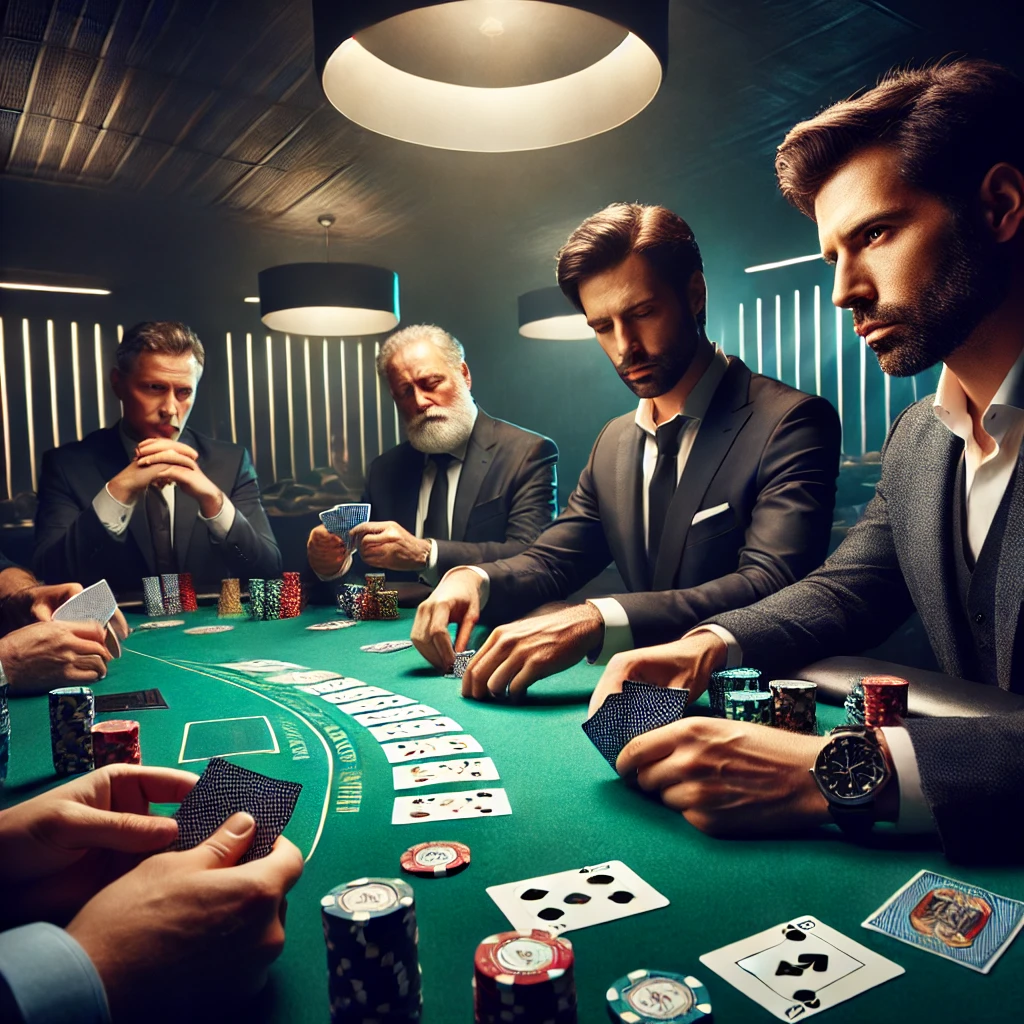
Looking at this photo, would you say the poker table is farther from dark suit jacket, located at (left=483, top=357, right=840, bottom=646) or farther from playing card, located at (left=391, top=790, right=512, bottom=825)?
dark suit jacket, located at (left=483, top=357, right=840, bottom=646)

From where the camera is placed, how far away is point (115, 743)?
1.52 metres

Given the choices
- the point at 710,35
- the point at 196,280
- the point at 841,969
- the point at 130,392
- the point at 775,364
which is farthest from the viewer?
the point at 775,364

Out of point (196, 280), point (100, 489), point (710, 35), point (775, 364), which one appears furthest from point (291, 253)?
point (775, 364)

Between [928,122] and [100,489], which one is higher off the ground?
[928,122]

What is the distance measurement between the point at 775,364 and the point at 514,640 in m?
8.15

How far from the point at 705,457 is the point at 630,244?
2.51ft

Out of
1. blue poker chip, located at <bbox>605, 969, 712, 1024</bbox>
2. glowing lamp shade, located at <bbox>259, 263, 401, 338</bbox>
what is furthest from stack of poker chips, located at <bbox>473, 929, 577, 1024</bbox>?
glowing lamp shade, located at <bbox>259, 263, 401, 338</bbox>

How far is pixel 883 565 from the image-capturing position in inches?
79.7

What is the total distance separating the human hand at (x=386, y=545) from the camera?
11.8 feet

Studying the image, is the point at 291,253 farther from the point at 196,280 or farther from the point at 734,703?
the point at 734,703

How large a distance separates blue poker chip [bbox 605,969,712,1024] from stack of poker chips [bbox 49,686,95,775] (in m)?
1.22

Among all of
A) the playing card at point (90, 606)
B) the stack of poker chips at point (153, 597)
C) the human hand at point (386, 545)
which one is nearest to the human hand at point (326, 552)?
the human hand at point (386, 545)

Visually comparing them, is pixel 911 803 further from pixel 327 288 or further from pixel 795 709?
pixel 327 288

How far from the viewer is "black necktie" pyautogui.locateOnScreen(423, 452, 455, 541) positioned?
4625 millimetres
